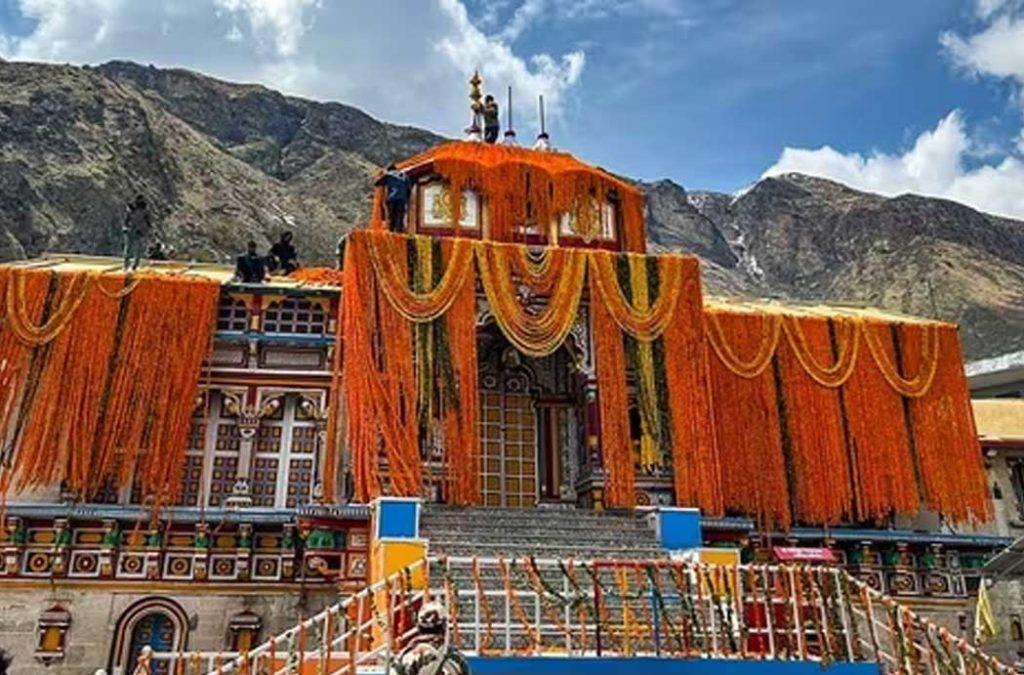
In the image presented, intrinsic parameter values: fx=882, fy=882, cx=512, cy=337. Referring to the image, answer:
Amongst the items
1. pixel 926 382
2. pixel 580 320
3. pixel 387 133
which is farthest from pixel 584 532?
pixel 387 133

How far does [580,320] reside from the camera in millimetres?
15875

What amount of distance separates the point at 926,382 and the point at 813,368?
7.71 ft

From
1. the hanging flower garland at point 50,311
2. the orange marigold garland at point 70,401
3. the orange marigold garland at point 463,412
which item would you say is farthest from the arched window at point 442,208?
the hanging flower garland at point 50,311

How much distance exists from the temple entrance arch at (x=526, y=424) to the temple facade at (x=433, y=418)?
0.04 meters

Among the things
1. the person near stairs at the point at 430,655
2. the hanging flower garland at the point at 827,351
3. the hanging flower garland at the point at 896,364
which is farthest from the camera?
the hanging flower garland at the point at 896,364

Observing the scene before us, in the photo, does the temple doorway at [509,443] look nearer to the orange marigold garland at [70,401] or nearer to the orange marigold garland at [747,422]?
the orange marigold garland at [747,422]

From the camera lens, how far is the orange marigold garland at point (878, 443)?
1631 cm

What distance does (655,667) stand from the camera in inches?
336

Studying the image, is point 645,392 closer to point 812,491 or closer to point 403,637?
point 812,491

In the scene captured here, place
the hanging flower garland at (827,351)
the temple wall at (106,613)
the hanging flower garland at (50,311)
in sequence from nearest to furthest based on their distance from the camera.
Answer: the temple wall at (106,613)
the hanging flower garland at (50,311)
the hanging flower garland at (827,351)

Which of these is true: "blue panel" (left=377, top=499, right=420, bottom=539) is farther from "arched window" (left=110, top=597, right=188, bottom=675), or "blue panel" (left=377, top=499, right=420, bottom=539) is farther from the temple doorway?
"arched window" (left=110, top=597, right=188, bottom=675)

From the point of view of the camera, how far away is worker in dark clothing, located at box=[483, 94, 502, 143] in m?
20.4

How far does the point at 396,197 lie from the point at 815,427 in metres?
9.17

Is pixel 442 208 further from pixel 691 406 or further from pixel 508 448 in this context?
pixel 691 406
